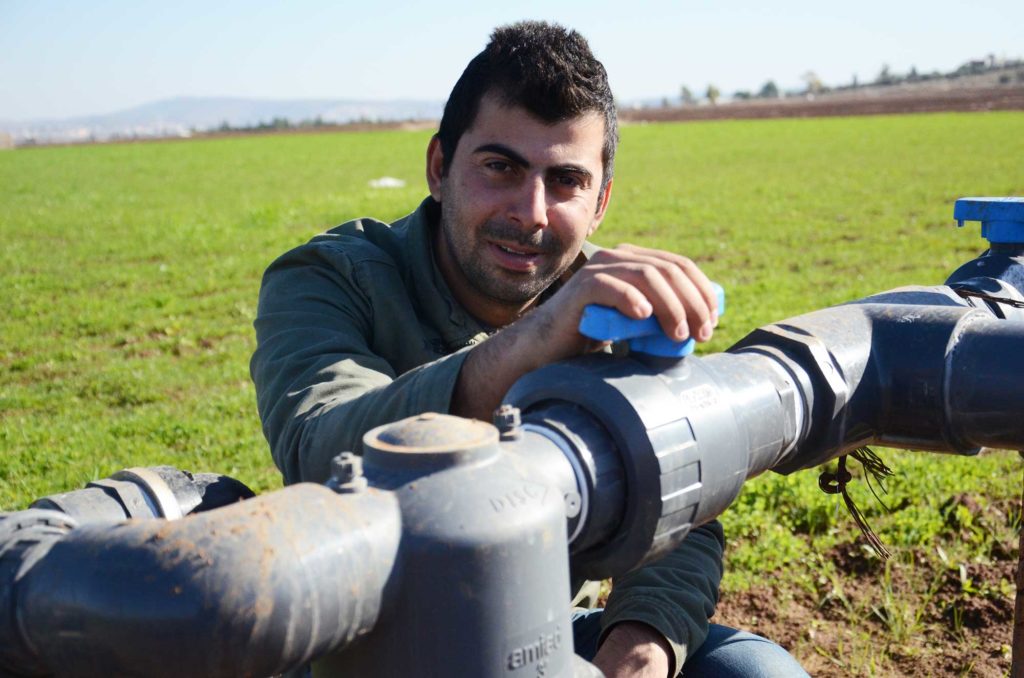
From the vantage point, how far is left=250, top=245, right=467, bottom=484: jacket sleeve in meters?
1.51

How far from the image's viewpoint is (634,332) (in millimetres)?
1146

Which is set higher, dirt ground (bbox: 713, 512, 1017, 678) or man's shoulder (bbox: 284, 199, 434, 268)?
man's shoulder (bbox: 284, 199, 434, 268)

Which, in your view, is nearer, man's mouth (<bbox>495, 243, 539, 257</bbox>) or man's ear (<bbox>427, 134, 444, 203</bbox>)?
man's mouth (<bbox>495, 243, 539, 257</bbox>)

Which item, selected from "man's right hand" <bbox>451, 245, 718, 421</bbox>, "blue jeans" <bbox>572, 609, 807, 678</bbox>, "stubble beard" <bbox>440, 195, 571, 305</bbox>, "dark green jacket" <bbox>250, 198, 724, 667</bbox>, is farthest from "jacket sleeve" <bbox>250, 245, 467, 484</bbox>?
"blue jeans" <bbox>572, 609, 807, 678</bbox>

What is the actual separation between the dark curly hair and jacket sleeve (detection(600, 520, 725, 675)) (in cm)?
100

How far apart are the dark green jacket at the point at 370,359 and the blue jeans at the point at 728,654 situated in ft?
0.19

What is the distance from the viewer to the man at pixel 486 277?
1869 millimetres

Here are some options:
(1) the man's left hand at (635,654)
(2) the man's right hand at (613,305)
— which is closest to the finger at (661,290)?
(2) the man's right hand at (613,305)

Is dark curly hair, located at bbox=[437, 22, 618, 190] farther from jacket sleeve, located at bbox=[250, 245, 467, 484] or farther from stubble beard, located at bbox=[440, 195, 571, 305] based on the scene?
jacket sleeve, located at bbox=[250, 245, 467, 484]

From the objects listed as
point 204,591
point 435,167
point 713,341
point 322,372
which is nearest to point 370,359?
point 322,372

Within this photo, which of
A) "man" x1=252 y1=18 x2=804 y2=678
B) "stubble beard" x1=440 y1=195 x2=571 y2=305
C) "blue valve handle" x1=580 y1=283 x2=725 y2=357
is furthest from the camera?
"stubble beard" x1=440 y1=195 x2=571 y2=305

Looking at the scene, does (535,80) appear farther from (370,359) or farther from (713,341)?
(713,341)

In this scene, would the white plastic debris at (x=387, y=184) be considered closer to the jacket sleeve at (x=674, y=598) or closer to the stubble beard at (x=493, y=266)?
the stubble beard at (x=493, y=266)

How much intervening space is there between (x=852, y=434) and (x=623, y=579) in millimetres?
852
